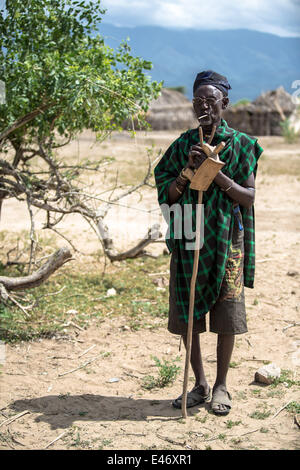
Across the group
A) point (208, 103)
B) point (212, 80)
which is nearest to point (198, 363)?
point (208, 103)

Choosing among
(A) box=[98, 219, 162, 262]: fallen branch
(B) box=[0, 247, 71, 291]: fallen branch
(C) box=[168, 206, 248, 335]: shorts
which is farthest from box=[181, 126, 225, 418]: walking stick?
(A) box=[98, 219, 162, 262]: fallen branch

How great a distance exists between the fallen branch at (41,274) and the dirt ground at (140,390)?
442 millimetres

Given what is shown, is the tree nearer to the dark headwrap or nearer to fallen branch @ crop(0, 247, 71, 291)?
fallen branch @ crop(0, 247, 71, 291)

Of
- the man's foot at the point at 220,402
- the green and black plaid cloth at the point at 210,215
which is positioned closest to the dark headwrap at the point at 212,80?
the green and black plaid cloth at the point at 210,215

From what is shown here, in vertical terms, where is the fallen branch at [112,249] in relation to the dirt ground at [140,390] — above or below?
above

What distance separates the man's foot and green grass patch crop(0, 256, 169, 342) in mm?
1403

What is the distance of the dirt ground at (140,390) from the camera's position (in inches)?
112

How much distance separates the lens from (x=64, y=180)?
5281 millimetres

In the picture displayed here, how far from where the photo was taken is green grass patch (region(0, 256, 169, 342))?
173 inches

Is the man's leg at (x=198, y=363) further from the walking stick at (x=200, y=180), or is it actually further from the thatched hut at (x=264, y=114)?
the thatched hut at (x=264, y=114)

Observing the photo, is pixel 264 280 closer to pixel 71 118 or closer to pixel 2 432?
pixel 71 118

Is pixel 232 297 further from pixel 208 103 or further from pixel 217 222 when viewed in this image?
pixel 208 103

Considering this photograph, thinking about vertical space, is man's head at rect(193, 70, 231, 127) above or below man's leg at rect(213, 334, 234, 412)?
above
